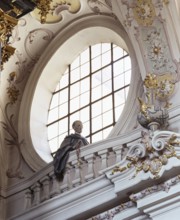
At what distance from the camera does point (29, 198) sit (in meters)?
10.1

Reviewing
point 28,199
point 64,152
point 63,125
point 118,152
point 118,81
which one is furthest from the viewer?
point 63,125

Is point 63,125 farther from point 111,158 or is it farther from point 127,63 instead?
point 111,158

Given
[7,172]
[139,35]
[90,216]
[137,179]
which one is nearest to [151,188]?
[137,179]

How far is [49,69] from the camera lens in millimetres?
11867

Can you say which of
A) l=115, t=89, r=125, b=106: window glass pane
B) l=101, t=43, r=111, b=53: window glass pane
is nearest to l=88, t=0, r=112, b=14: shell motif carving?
l=101, t=43, r=111, b=53: window glass pane

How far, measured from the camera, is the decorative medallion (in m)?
9.90

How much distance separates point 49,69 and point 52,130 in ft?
3.40

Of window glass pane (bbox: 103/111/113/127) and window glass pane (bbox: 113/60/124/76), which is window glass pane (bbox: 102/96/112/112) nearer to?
window glass pane (bbox: 103/111/113/127)

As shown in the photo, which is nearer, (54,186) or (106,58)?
(54,186)

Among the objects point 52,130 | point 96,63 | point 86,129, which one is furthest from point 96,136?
point 96,63

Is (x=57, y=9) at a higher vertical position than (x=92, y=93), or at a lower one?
higher

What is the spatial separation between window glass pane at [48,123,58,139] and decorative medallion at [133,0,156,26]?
7.81ft

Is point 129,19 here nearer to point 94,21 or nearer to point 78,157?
point 94,21

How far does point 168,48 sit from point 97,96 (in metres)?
1.85
